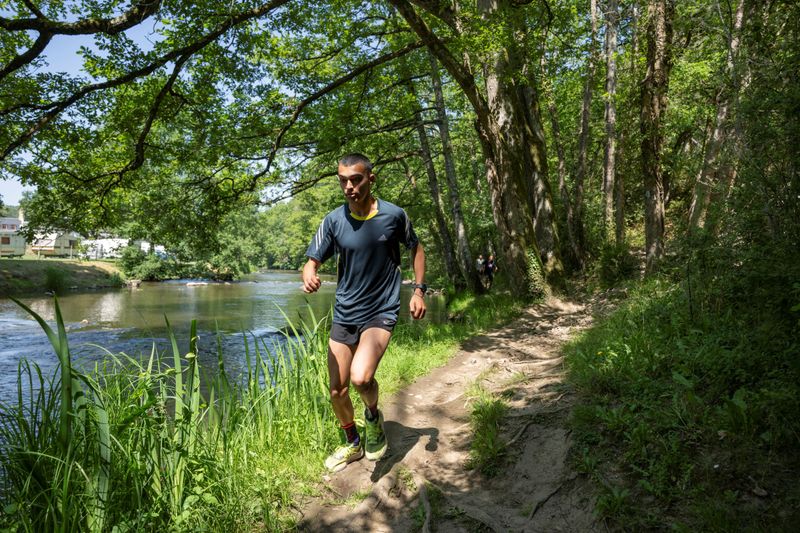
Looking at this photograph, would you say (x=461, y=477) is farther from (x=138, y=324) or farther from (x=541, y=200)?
(x=138, y=324)

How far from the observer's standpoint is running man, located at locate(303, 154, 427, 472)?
10.2 ft

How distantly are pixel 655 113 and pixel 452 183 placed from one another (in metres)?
6.16

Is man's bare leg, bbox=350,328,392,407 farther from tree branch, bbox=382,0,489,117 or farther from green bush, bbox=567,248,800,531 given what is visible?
tree branch, bbox=382,0,489,117

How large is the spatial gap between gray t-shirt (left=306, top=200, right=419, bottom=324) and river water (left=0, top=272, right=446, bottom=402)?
2.43 m

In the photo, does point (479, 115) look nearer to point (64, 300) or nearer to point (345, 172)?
point (345, 172)

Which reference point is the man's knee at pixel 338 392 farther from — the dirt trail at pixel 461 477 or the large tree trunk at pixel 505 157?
the large tree trunk at pixel 505 157

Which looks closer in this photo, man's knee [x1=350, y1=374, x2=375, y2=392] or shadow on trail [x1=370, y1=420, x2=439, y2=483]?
man's knee [x1=350, y1=374, x2=375, y2=392]

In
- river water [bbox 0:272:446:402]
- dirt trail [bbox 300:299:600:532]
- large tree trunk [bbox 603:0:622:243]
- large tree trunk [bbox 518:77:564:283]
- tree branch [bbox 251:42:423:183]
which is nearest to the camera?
dirt trail [bbox 300:299:600:532]

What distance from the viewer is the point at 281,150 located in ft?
39.2

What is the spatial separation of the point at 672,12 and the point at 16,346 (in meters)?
17.0

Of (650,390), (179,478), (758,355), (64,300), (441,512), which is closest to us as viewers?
(179,478)

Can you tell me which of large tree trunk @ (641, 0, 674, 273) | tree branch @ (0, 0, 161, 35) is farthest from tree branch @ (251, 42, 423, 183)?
large tree trunk @ (641, 0, 674, 273)

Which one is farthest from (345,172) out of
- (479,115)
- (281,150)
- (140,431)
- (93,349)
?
(93,349)

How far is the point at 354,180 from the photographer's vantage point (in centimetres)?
310
